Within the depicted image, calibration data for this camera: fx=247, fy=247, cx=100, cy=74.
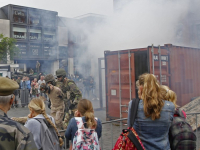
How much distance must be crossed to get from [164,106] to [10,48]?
1693 centimetres

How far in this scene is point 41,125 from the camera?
241cm

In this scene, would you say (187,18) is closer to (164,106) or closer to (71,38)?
(71,38)

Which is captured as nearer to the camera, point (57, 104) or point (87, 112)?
point (87, 112)

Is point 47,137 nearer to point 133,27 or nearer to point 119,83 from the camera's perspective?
point 119,83

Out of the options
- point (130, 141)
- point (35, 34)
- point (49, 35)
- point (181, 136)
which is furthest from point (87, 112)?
point (35, 34)

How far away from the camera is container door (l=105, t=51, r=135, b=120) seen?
6.73m

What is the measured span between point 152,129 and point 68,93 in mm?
2636

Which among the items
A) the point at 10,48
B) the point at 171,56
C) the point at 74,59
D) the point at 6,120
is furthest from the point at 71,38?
the point at 6,120

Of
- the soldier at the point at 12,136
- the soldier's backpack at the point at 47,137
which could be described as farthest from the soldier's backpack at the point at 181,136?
the soldier at the point at 12,136

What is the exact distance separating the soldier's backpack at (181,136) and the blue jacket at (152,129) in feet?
0.40

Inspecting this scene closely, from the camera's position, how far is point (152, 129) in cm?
214

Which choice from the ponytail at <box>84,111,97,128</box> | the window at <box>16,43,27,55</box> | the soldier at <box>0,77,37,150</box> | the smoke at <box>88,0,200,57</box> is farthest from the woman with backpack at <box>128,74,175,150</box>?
the window at <box>16,43,27,55</box>

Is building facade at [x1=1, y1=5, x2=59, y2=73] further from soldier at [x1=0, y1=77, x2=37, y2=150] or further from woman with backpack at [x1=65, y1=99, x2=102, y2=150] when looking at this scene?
soldier at [x1=0, y1=77, x2=37, y2=150]

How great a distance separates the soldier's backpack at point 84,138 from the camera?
2.44 m
